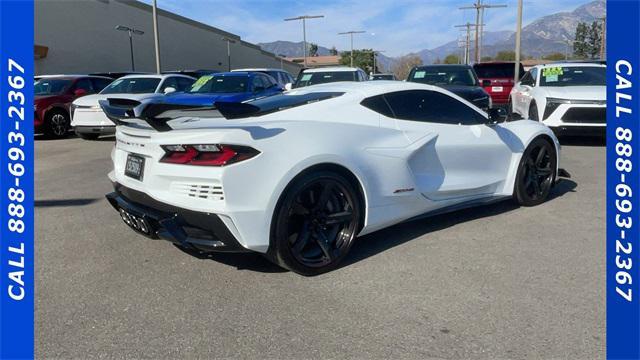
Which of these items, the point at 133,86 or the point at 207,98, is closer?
the point at 207,98

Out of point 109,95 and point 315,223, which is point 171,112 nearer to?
point 315,223

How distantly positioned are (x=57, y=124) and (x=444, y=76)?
31.3ft

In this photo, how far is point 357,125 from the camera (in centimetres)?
377

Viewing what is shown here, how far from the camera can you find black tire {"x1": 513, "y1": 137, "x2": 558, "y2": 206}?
5086 millimetres

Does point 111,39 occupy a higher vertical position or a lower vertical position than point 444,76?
higher

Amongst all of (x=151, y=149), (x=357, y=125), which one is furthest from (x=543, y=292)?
(x=151, y=149)

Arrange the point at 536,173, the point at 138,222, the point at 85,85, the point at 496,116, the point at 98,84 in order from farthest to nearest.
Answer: the point at 98,84 → the point at 85,85 → the point at 536,173 → the point at 496,116 → the point at 138,222

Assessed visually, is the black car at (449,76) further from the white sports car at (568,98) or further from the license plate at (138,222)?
the license plate at (138,222)

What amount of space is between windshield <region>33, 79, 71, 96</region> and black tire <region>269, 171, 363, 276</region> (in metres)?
11.2

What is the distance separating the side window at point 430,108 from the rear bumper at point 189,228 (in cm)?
183

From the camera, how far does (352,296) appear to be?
3217 millimetres

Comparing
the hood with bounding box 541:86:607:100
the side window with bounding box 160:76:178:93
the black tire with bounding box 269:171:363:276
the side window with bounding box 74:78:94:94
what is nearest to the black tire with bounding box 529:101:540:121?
the hood with bounding box 541:86:607:100

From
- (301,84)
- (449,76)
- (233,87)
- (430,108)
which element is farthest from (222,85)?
(430,108)

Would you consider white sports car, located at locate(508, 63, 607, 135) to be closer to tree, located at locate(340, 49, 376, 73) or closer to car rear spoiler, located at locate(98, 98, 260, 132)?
car rear spoiler, located at locate(98, 98, 260, 132)
